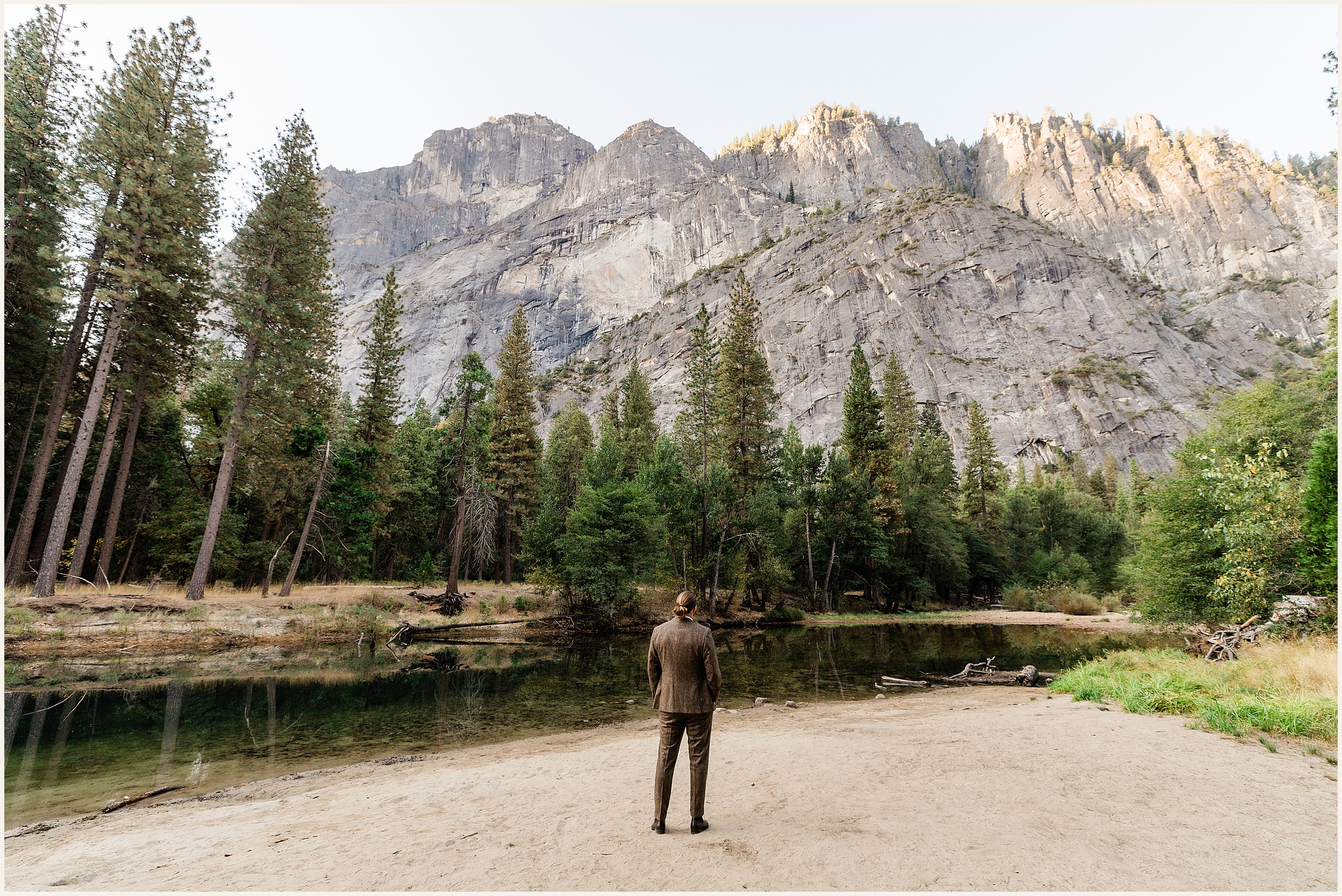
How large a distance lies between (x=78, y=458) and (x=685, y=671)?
22928 millimetres

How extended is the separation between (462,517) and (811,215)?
409 feet

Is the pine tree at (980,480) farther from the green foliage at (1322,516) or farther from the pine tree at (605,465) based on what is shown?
the green foliage at (1322,516)

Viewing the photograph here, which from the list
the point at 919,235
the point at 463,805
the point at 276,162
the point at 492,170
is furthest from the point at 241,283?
the point at 492,170

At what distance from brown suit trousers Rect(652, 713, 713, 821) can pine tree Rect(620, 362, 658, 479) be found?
1565 inches

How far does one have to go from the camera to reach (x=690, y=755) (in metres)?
5.23

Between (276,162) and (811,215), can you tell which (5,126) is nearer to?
(276,162)

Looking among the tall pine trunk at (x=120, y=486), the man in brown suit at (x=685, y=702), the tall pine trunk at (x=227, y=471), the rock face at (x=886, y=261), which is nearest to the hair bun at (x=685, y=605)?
Answer: the man in brown suit at (x=685, y=702)

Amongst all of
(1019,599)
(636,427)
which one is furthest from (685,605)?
(1019,599)

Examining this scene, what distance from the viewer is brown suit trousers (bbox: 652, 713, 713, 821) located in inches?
204

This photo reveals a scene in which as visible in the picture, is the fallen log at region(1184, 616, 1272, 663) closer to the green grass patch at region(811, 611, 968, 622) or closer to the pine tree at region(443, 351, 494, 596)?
the green grass patch at region(811, 611, 968, 622)

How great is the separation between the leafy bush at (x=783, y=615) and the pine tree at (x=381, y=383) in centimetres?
2604

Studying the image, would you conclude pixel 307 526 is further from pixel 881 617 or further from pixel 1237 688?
pixel 881 617

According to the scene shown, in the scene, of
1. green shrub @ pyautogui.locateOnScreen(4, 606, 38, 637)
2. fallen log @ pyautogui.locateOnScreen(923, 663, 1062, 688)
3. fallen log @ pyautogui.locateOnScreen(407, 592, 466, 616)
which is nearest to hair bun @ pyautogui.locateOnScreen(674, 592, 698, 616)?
fallen log @ pyautogui.locateOnScreen(923, 663, 1062, 688)

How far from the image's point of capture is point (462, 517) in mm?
29656
